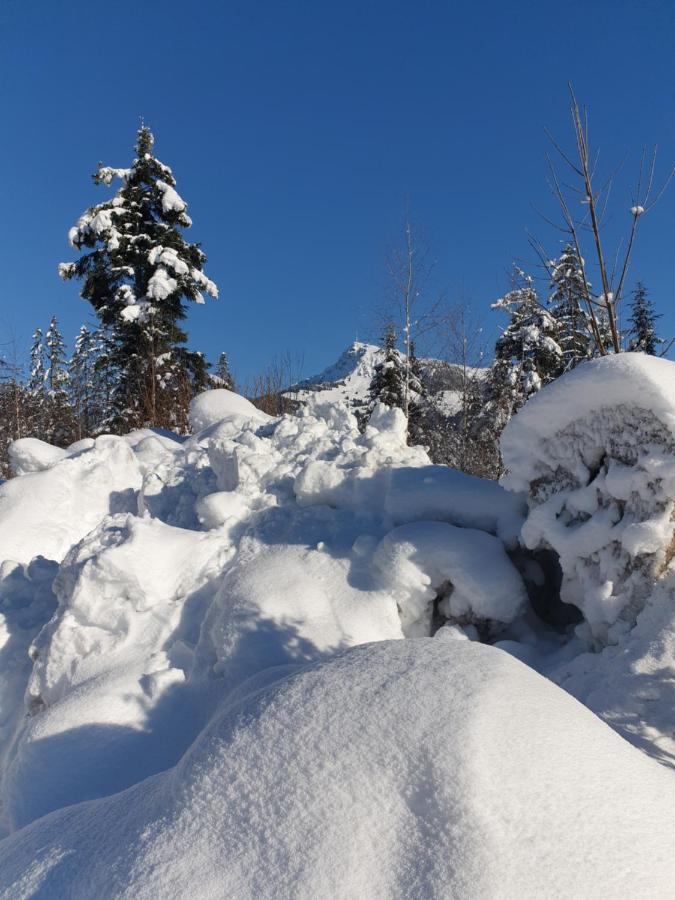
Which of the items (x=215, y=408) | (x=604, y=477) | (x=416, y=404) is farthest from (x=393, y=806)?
(x=416, y=404)

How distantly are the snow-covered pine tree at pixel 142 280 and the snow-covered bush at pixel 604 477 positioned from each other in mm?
13043

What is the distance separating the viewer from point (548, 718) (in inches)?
73.9

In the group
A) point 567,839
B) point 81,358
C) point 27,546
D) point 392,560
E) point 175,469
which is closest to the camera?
point 567,839

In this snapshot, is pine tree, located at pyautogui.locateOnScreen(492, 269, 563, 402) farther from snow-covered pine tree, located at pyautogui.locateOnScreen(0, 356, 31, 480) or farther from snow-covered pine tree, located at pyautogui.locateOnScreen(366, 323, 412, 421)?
snow-covered pine tree, located at pyautogui.locateOnScreen(0, 356, 31, 480)

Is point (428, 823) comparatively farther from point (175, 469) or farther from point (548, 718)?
point (175, 469)

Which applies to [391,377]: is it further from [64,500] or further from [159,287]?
[64,500]

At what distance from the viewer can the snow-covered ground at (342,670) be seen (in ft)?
5.29

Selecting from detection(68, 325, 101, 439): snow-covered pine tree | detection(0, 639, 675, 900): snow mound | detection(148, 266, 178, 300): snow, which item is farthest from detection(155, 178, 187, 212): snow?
detection(0, 639, 675, 900): snow mound

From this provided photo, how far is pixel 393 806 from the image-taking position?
1.67m

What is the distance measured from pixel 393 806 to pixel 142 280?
17.5 m

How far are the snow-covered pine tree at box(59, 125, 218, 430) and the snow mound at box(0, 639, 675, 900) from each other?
46.9ft

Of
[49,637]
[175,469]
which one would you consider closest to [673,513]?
[49,637]

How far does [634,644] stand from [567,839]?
5.81ft

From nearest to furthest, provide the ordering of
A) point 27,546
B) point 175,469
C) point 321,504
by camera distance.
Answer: point 321,504, point 27,546, point 175,469
